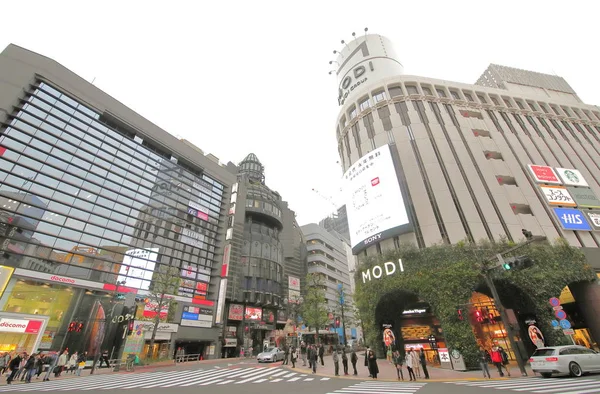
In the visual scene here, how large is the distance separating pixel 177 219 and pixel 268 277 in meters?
21.4

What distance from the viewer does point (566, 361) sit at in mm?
13633

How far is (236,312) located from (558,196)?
49.2m

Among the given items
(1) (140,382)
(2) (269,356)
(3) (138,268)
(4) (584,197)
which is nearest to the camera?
(1) (140,382)

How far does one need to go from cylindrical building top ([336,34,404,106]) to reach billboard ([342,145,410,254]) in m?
→ 17.1

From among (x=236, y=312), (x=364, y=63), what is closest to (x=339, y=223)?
(x=236, y=312)

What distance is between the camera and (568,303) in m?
26.6

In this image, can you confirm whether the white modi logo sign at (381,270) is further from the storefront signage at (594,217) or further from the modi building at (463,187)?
the storefront signage at (594,217)

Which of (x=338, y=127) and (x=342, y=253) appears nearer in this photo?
(x=338, y=127)

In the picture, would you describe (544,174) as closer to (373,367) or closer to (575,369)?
(575,369)

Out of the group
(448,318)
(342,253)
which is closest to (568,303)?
(448,318)

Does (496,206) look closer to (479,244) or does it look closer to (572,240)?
(479,244)

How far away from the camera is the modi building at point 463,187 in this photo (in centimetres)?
2519

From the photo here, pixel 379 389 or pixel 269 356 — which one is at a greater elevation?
pixel 269 356

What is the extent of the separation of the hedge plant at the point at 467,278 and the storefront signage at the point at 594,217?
19.6 feet
